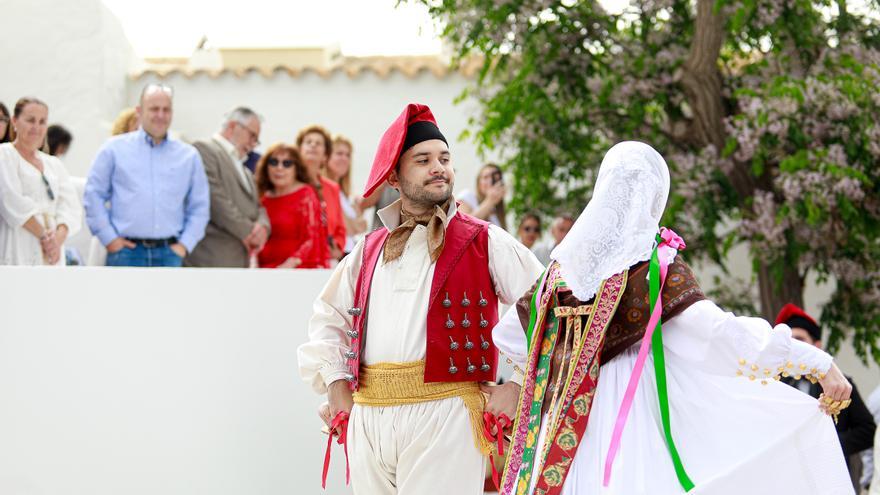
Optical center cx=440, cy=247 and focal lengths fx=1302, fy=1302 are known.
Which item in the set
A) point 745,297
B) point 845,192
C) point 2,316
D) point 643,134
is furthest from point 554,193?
point 2,316

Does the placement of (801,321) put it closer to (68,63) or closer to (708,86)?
(708,86)

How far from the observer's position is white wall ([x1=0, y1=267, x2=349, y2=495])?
17.2 ft

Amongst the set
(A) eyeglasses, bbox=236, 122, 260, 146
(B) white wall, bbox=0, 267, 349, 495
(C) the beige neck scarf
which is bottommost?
(B) white wall, bbox=0, 267, 349, 495

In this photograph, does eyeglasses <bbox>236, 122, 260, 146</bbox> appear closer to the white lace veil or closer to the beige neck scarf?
the beige neck scarf

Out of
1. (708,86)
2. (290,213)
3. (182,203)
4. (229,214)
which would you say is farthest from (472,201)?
(182,203)

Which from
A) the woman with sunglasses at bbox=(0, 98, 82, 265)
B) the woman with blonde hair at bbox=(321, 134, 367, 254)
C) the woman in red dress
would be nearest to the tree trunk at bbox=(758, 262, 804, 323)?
the woman with blonde hair at bbox=(321, 134, 367, 254)

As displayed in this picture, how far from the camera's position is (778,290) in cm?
838

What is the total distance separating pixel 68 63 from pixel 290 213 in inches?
150

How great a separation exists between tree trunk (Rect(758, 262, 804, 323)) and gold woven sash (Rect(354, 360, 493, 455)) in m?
4.70

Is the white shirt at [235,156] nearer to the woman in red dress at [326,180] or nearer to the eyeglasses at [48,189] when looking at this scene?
the woman in red dress at [326,180]

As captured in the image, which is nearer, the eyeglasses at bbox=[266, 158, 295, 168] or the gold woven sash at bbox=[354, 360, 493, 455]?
the gold woven sash at bbox=[354, 360, 493, 455]

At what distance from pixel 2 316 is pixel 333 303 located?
165cm

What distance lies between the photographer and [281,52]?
1297cm

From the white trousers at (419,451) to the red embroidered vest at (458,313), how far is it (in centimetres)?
12
